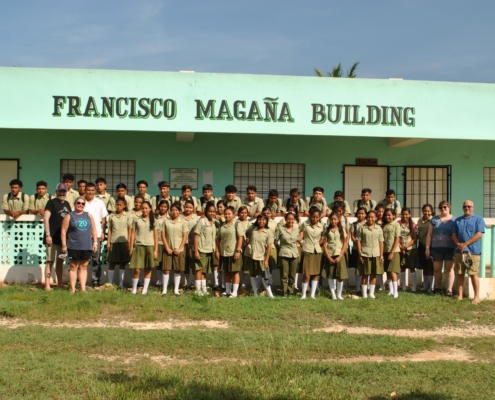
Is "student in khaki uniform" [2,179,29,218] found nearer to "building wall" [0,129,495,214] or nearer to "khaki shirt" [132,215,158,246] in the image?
"building wall" [0,129,495,214]

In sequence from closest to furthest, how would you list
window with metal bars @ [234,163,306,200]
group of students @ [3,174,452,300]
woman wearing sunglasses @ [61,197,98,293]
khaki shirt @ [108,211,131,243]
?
woman wearing sunglasses @ [61,197,98,293]
group of students @ [3,174,452,300]
khaki shirt @ [108,211,131,243]
window with metal bars @ [234,163,306,200]

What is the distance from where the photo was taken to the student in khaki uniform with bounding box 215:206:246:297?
978 centimetres

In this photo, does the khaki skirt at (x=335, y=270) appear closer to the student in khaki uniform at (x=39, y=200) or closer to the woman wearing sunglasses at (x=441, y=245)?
the woman wearing sunglasses at (x=441, y=245)

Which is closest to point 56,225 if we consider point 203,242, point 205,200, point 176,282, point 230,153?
point 176,282

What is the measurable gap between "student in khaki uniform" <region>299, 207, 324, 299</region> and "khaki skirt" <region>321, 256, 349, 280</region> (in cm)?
14

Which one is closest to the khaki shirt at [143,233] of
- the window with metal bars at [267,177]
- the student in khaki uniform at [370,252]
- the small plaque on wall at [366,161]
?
the student in khaki uniform at [370,252]

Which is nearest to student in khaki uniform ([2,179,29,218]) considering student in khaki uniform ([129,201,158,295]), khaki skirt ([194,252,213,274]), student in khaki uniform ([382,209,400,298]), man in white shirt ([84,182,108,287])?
man in white shirt ([84,182,108,287])

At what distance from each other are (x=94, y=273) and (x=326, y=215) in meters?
4.08

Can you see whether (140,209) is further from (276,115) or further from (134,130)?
(276,115)

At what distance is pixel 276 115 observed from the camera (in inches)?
482

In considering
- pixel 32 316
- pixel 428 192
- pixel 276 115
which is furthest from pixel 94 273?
pixel 428 192

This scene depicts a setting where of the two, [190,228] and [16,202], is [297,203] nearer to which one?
[190,228]

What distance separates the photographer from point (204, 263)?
9898 mm

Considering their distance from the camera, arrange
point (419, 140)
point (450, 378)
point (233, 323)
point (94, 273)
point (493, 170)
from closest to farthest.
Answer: point (450, 378) → point (233, 323) → point (94, 273) → point (419, 140) → point (493, 170)
